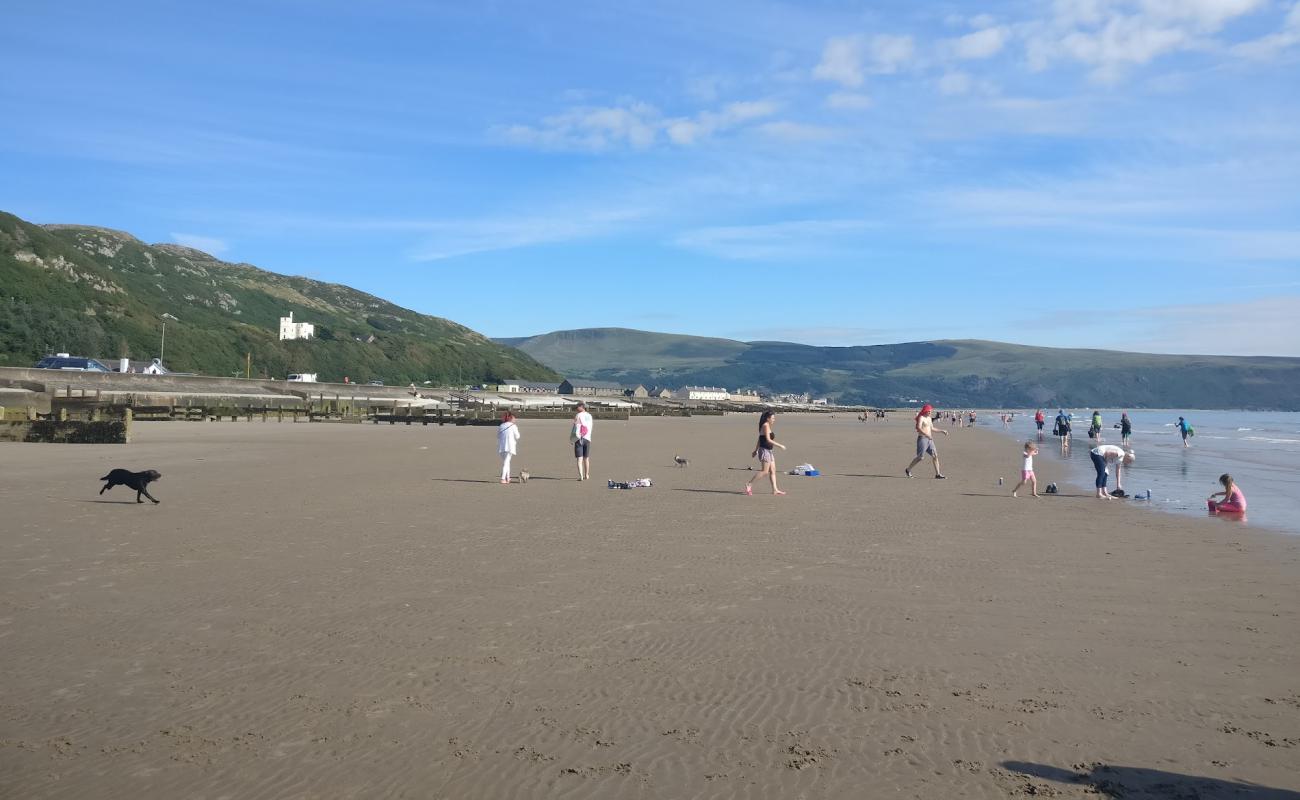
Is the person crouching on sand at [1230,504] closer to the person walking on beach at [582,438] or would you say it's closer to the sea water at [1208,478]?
the sea water at [1208,478]

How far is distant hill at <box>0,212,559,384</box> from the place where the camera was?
3989 inches

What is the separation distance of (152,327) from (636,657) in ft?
429

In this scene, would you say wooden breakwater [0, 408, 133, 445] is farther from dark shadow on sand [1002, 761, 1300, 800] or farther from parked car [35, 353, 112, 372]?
parked car [35, 353, 112, 372]

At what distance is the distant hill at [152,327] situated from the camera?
101m

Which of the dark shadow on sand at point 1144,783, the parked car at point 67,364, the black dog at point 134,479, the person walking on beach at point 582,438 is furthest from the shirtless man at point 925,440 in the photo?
the parked car at point 67,364

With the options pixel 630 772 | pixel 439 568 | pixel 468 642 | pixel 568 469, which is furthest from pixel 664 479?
pixel 630 772

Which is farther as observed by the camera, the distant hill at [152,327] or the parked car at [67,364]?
the distant hill at [152,327]

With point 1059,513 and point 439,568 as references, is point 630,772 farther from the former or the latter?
point 1059,513

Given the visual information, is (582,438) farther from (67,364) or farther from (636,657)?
(67,364)

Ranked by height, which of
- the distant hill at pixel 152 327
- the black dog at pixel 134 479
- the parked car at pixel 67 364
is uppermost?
the distant hill at pixel 152 327

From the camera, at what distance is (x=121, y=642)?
261 inches

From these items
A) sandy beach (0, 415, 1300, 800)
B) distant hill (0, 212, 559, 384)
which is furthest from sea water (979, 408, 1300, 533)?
distant hill (0, 212, 559, 384)

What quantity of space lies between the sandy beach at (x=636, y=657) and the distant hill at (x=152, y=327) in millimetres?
96098

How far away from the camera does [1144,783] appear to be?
4492 mm
